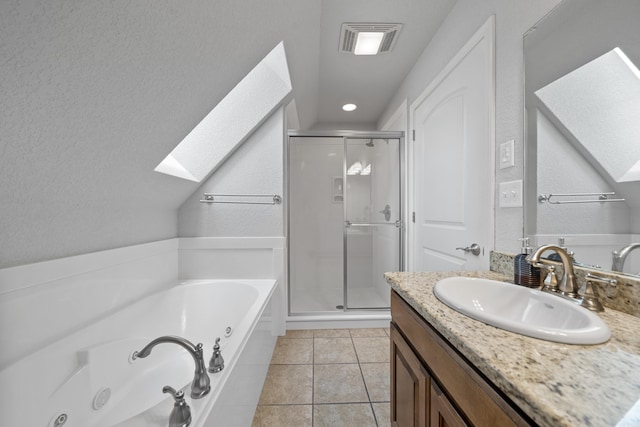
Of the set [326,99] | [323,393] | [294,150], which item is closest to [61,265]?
[323,393]

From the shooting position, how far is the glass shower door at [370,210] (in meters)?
2.55

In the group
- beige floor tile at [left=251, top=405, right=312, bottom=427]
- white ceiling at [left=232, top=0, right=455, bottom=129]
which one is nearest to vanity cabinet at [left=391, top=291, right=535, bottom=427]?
beige floor tile at [left=251, top=405, right=312, bottom=427]

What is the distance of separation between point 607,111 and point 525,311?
0.67 meters

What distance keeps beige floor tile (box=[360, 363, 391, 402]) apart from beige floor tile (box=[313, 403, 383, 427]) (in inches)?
3.8

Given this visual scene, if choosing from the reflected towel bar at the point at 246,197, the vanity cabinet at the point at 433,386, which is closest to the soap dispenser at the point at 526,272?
the vanity cabinet at the point at 433,386

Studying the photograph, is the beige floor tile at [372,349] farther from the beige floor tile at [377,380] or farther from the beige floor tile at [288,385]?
the beige floor tile at [288,385]

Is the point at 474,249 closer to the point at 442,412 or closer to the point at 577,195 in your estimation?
the point at 577,195

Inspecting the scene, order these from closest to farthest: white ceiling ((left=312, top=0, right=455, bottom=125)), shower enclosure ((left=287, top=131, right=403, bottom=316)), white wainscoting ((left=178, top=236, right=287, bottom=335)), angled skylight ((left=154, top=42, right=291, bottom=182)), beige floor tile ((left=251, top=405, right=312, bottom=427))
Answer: beige floor tile ((left=251, top=405, right=312, bottom=427)) < white ceiling ((left=312, top=0, right=455, bottom=125)) < angled skylight ((left=154, top=42, right=291, bottom=182)) < white wainscoting ((left=178, top=236, right=287, bottom=335)) < shower enclosure ((left=287, top=131, right=403, bottom=316))

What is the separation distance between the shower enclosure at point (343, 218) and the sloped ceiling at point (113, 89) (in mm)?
970

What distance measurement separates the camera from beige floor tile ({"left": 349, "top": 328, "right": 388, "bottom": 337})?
2.17 meters

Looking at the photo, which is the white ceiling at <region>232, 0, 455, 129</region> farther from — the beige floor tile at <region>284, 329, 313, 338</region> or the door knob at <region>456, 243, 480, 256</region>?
the beige floor tile at <region>284, 329, 313, 338</region>

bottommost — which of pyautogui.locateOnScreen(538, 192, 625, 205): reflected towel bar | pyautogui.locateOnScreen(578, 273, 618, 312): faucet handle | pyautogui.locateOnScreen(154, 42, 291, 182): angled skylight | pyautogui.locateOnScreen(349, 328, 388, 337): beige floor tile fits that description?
pyautogui.locateOnScreen(349, 328, 388, 337): beige floor tile

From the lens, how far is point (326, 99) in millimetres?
2885

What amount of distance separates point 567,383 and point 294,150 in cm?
244
